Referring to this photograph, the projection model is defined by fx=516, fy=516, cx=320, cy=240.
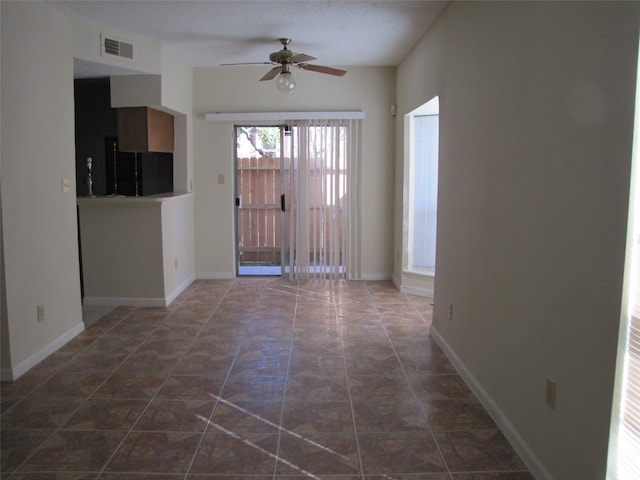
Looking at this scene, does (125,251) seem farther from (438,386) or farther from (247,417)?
(438,386)

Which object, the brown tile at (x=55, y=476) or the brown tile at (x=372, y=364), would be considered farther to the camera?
the brown tile at (x=372, y=364)

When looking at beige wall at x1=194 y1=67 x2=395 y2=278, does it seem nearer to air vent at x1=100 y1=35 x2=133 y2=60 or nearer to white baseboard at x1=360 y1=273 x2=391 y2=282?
white baseboard at x1=360 y1=273 x2=391 y2=282

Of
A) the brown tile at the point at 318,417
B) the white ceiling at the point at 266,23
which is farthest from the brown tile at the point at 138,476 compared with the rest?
the white ceiling at the point at 266,23

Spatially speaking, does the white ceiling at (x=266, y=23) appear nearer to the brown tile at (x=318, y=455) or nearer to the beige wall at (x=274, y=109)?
the beige wall at (x=274, y=109)

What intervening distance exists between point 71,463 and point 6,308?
132 cm

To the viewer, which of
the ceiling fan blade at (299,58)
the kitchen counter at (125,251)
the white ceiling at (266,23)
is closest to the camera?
the white ceiling at (266,23)

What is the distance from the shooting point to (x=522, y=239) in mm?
2373

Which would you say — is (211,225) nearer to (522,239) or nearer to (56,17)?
(56,17)

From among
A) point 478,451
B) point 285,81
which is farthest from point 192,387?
point 285,81

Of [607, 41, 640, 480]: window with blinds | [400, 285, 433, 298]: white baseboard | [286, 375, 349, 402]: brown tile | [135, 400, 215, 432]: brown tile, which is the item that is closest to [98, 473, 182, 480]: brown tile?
[135, 400, 215, 432]: brown tile

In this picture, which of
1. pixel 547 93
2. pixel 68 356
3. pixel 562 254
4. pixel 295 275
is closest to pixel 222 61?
pixel 295 275

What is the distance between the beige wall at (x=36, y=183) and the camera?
319 centimetres

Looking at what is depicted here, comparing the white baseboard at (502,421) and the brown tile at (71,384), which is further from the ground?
the white baseboard at (502,421)

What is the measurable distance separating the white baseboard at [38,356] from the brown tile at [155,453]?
118 centimetres
